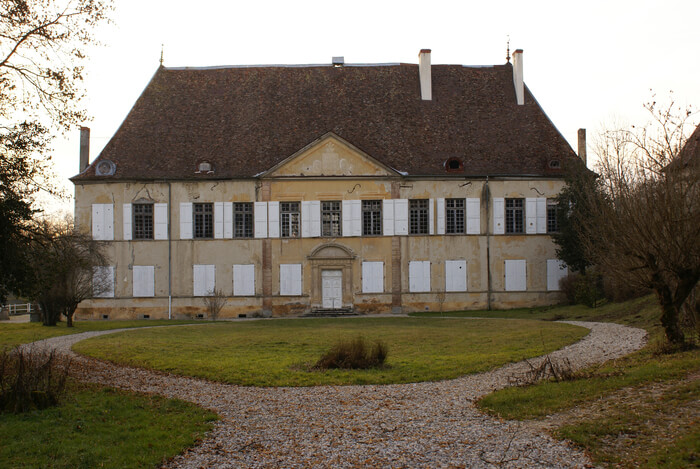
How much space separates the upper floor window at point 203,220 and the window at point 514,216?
14.0 meters

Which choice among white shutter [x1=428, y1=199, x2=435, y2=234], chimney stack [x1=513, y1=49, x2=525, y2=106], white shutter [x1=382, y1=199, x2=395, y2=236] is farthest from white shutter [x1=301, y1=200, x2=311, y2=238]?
chimney stack [x1=513, y1=49, x2=525, y2=106]

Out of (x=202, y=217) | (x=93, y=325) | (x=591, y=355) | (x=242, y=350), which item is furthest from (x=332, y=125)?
(x=591, y=355)

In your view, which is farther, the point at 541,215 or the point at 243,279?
the point at 541,215

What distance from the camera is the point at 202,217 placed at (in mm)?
31766

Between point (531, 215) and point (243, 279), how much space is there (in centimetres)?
1384

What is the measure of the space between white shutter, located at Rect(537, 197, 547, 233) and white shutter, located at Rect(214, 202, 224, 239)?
48.7ft

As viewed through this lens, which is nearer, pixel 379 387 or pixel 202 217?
pixel 379 387

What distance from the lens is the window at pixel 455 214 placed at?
31641mm

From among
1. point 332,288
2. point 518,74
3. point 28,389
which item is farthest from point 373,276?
point 28,389

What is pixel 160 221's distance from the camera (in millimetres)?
31594

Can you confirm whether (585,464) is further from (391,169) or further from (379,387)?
(391,169)

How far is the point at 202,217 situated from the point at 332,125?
25.6 feet

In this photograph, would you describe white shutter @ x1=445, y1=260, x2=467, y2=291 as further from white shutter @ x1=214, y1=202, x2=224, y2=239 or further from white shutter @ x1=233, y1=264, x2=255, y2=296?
white shutter @ x1=214, y1=202, x2=224, y2=239

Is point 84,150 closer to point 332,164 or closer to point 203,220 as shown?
point 203,220
